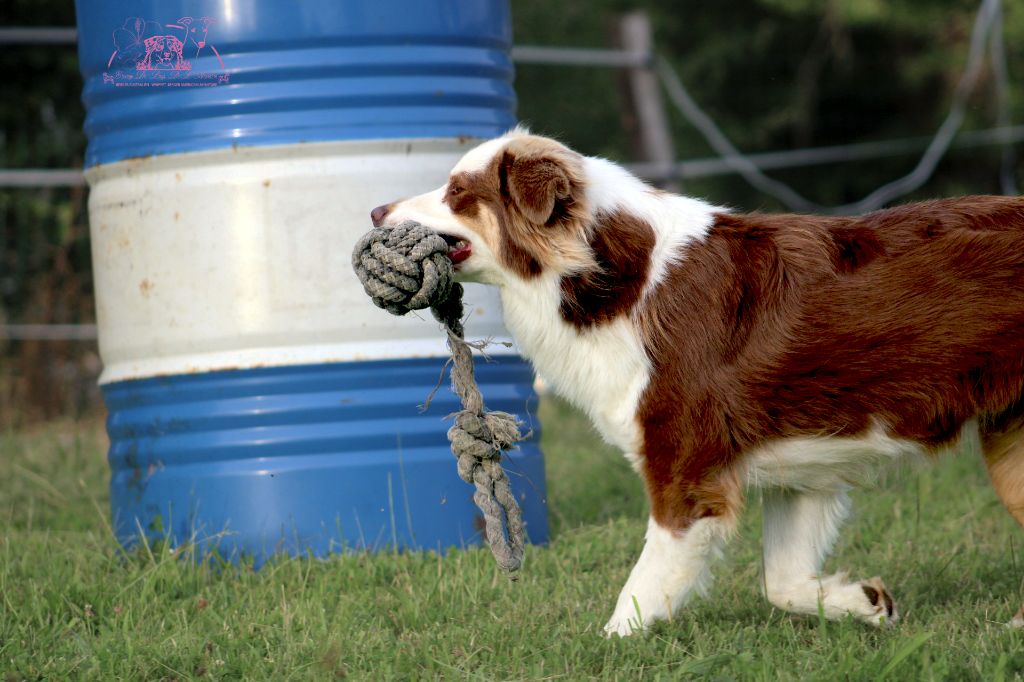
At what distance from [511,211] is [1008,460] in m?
1.64

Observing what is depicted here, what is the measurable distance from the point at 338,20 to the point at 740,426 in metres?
2.09

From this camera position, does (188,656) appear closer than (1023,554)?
Yes

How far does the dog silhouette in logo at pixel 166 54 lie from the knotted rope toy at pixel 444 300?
129cm

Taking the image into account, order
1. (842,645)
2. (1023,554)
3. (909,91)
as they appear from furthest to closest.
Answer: (909,91) → (1023,554) → (842,645)

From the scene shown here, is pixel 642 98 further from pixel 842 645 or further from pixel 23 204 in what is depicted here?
pixel 842 645

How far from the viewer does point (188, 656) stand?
11.2 ft

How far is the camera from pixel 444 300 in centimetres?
384

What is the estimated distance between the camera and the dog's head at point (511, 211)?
3621 mm

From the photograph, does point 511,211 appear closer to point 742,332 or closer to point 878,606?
point 742,332

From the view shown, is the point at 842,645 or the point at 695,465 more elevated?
the point at 695,465

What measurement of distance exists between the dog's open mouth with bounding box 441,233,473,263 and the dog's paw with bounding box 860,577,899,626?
1.55 m

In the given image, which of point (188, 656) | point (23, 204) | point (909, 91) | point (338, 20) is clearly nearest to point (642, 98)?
point (23, 204)

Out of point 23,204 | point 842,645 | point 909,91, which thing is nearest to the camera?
point 842,645

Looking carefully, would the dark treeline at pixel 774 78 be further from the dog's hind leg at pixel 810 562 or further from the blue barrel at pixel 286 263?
the dog's hind leg at pixel 810 562
